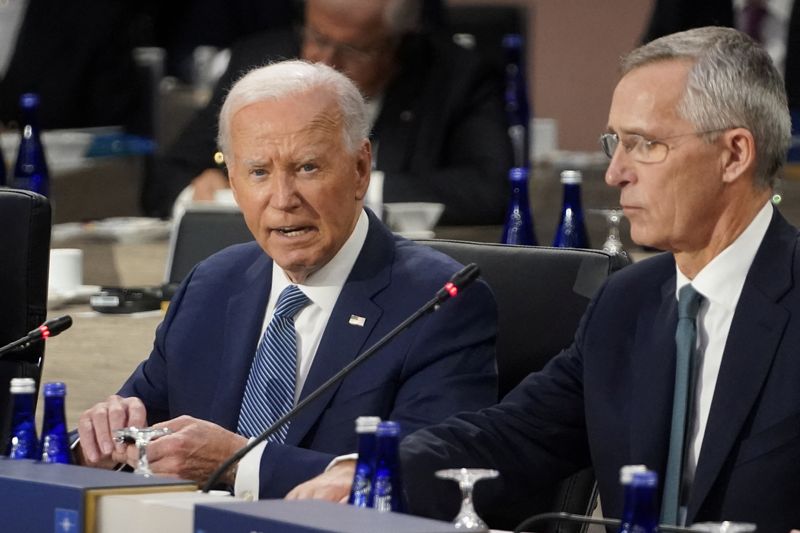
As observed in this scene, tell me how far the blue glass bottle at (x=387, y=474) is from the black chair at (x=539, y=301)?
0.80m

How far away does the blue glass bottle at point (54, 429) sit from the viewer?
2.07 meters

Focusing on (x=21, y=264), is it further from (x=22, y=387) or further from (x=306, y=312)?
(x=22, y=387)

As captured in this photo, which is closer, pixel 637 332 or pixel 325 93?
pixel 637 332

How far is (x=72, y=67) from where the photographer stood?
6.77 metres

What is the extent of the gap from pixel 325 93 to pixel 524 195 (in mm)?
1036

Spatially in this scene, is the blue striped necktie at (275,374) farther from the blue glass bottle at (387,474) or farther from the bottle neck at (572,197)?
the bottle neck at (572,197)

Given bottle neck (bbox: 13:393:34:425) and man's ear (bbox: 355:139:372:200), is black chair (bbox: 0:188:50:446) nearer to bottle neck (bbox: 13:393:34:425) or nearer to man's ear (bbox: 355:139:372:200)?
man's ear (bbox: 355:139:372:200)

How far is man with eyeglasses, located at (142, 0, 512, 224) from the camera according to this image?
4.57 meters

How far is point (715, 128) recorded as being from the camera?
86.3 inches

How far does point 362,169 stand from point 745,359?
0.78m

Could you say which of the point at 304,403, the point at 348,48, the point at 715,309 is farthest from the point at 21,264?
the point at 348,48

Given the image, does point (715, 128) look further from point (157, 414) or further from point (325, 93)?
point (157, 414)

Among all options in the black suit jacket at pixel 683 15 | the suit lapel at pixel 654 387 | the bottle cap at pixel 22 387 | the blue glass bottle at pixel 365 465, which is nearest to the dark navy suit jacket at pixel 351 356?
the suit lapel at pixel 654 387

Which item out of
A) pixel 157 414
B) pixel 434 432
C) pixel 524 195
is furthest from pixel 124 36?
pixel 434 432
